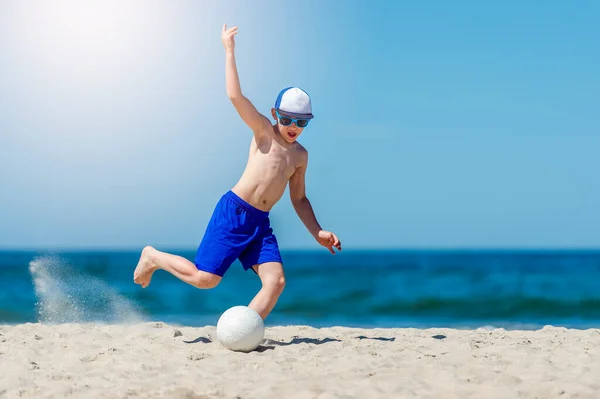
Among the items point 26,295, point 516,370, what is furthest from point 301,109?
point 26,295

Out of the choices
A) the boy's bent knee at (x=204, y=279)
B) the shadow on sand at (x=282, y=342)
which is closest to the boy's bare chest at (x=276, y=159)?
the boy's bent knee at (x=204, y=279)

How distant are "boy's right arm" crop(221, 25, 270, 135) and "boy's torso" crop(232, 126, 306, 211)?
0.43ft

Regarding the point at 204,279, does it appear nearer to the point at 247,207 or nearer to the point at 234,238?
the point at 234,238

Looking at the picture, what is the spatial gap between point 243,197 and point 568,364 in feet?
9.05

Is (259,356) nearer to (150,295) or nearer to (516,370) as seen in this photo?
(516,370)

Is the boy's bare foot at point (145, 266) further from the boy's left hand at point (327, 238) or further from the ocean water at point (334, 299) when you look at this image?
the ocean water at point (334, 299)

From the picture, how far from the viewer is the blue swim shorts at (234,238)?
6156mm

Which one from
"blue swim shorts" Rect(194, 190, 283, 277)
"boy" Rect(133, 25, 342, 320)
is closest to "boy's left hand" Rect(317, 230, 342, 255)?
"boy" Rect(133, 25, 342, 320)

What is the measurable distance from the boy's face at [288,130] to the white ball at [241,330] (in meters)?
1.46

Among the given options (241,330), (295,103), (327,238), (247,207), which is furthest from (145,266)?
(295,103)

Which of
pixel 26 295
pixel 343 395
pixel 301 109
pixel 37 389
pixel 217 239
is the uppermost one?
pixel 301 109

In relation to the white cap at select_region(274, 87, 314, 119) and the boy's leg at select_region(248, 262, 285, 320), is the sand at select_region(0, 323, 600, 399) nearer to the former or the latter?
the boy's leg at select_region(248, 262, 285, 320)

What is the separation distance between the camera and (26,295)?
64.0 feet

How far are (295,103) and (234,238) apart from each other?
1.19m
